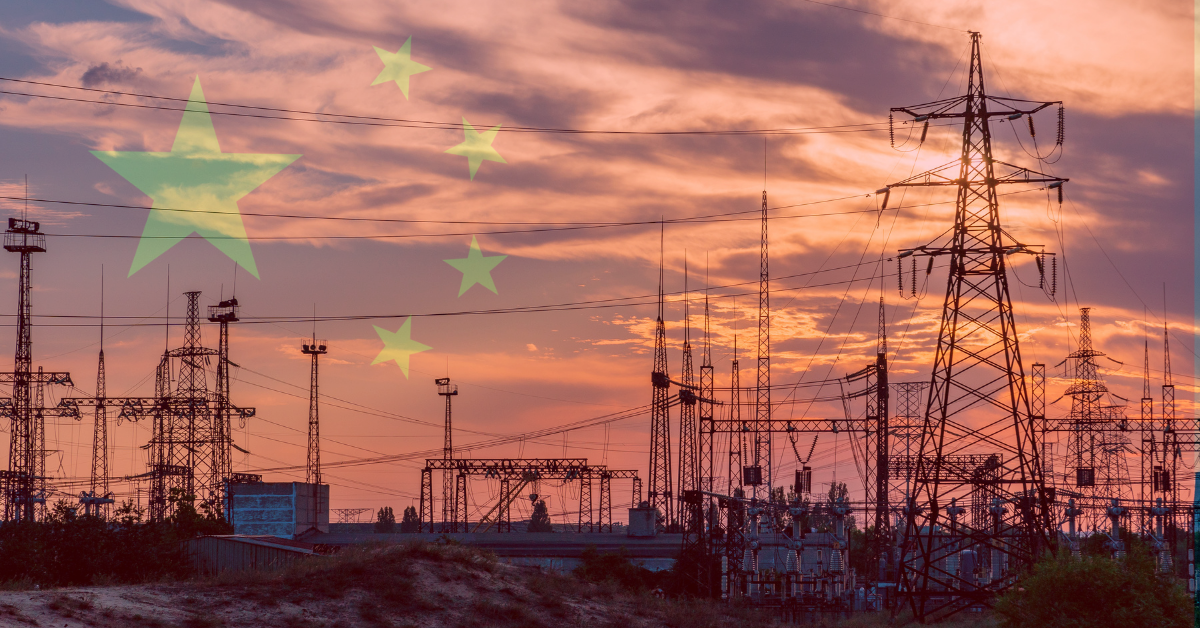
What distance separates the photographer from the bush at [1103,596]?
3100cm

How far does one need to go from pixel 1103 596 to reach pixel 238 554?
33279 millimetres

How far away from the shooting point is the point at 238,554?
46.8 metres

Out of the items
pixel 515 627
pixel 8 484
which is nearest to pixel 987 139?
pixel 515 627

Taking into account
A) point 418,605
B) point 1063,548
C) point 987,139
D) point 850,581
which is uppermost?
point 987,139

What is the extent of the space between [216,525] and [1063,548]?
6897cm

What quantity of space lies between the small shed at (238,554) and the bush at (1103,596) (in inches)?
1040

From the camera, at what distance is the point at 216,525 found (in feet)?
283

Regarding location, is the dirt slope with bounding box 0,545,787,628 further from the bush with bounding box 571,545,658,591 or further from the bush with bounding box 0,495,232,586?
the bush with bounding box 571,545,658,591

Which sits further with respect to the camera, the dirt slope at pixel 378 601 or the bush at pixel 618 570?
the bush at pixel 618 570

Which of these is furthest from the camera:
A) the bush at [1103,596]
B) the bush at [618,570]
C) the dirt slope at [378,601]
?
the bush at [618,570]

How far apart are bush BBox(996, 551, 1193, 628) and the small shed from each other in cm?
2641

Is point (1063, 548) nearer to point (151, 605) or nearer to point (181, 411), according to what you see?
point (151, 605)

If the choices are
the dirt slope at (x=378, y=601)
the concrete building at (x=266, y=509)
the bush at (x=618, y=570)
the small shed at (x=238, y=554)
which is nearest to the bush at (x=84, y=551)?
the small shed at (x=238, y=554)

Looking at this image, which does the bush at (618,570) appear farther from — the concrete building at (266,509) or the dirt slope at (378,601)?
the concrete building at (266,509)
